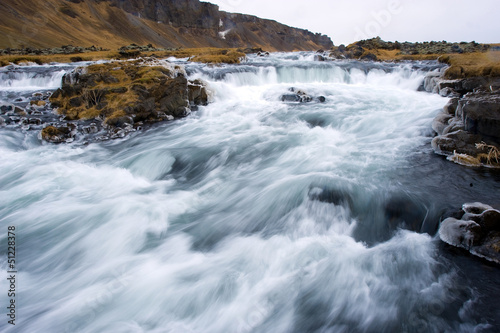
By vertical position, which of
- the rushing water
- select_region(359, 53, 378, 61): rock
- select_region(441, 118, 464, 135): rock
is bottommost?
the rushing water

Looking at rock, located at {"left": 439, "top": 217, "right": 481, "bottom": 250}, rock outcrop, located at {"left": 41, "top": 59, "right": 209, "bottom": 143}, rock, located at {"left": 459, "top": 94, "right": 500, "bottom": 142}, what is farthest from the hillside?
rock, located at {"left": 439, "top": 217, "right": 481, "bottom": 250}

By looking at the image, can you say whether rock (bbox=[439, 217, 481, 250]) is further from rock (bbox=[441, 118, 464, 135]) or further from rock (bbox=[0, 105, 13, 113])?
rock (bbox=[0, 105, 13, 113])

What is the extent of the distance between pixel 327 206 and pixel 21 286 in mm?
5275

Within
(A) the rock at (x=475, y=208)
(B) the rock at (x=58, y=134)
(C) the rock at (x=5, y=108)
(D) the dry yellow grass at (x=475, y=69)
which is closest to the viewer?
(A) the rock at (x=475, y=208)

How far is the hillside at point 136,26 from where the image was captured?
5926 cm

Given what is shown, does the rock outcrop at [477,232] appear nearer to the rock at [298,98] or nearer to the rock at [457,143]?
the rock at [457,143]

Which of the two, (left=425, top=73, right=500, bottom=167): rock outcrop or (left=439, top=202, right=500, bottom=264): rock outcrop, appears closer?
(left=439, top=202, right=500, bottom=264): rock outcrop

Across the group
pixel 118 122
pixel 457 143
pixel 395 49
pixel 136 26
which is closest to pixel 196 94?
pixel 118 122

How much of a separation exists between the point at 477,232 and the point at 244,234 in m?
3.67

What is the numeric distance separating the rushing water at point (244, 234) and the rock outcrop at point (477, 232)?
207 mm

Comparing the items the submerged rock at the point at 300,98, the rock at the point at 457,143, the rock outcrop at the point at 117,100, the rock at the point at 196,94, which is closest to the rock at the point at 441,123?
the rock at the point at 457,143

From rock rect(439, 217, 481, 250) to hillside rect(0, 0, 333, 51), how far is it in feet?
202

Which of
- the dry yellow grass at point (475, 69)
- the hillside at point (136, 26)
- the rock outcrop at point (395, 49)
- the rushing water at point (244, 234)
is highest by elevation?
the hillside at point (136, 26)

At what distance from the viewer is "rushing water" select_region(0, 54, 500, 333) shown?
3717 millimetres
